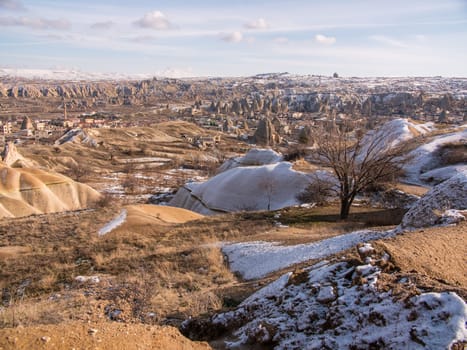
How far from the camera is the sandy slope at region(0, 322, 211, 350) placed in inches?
122

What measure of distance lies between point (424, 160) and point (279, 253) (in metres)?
19.3

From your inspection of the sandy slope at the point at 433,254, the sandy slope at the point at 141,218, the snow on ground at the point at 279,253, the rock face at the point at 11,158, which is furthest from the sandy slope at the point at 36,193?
the sandy slope at the point at 433,254

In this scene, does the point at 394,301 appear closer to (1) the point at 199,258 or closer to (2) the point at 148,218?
(1) the point at 199,258

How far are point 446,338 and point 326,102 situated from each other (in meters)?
130

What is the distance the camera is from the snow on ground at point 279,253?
8023 millimetres

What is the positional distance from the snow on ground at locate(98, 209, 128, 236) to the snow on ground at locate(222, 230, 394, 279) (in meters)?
4.82

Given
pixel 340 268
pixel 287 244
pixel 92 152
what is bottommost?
pixel 92 152

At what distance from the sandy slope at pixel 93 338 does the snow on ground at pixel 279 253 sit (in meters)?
4.27

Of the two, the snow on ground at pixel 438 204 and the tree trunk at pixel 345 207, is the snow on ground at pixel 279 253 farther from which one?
the tree trunk at pixel 345 207

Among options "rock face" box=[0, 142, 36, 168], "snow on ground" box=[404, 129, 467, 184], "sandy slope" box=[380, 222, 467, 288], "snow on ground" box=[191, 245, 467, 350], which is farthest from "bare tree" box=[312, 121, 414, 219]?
"rock face" box=[0, 142, 36, 168]

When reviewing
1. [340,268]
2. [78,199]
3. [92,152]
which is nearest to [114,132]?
[92,152]

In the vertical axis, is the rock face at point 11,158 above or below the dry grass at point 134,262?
below

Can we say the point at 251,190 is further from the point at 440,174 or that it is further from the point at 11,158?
the point at 11,158

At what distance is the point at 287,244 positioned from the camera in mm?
9625
